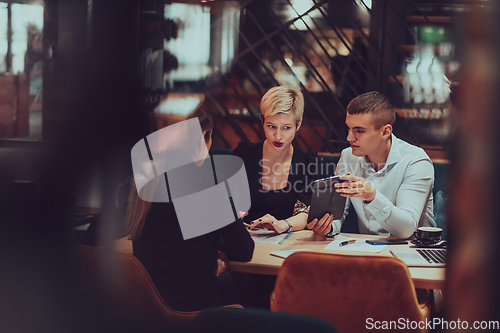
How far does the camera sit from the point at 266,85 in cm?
437

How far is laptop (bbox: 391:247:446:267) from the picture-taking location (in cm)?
134

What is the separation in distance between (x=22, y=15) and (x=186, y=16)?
2.71 feet

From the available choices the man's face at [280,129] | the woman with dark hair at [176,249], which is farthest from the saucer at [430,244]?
the man's face at [280,129]

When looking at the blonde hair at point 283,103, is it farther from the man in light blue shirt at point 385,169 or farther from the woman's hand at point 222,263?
the woman's hand at point 222,263

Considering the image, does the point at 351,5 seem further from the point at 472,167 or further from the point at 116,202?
the point at 472,167

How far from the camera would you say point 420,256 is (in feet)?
4.70

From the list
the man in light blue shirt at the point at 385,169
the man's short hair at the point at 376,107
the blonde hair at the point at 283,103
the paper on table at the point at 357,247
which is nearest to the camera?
the paper on table at the point at 357,247

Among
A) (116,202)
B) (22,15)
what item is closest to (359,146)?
(116,202)

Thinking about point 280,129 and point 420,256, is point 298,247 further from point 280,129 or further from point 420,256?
point 280,129

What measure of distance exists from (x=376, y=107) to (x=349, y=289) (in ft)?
3.72

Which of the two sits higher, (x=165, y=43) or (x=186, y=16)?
(x=186, y=16)

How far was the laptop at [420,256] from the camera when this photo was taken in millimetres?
1341

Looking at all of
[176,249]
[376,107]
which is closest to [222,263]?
[176,249]

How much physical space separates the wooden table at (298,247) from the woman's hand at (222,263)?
0.06 feet
